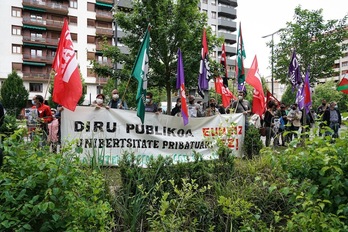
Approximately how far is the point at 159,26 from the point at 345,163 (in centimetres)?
1249

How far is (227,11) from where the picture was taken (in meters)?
73.1

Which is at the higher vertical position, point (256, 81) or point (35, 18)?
point (35, 18)

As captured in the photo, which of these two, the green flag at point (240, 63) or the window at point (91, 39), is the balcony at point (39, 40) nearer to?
the window at point (91, 39)

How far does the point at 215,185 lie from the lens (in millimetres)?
4301

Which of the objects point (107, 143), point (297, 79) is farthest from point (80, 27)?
point (107, 143)

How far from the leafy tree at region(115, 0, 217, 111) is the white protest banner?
257 inches

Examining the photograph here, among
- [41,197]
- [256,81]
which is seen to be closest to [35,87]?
[256,81]

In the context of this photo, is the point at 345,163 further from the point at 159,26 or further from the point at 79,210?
the point at 159,26

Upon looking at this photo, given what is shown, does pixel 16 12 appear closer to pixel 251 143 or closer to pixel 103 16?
pixel 103 16

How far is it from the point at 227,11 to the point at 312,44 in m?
48.4

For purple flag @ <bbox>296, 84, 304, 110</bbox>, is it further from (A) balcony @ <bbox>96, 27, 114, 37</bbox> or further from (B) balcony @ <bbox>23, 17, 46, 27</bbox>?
(B) balcony @ <bbox>23, 17, 46, 27</bbox>

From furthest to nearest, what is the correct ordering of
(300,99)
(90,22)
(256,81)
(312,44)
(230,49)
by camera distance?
(230,49)
(90,22)
(312,44)
(300,99)
(256,81)

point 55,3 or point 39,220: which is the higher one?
point 55,3

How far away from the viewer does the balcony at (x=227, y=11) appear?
72.2m
